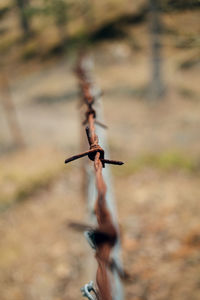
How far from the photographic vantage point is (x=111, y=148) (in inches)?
468

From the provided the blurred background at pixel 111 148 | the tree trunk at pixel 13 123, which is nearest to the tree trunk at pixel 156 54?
the blurred background at pixel 111 148

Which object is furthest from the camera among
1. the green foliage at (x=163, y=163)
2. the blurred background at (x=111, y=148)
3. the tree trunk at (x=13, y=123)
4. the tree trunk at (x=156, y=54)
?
the tree trunk at (x=13, y=123)

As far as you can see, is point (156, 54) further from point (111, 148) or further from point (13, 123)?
point (13, 123)

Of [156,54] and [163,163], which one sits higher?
[156,54]

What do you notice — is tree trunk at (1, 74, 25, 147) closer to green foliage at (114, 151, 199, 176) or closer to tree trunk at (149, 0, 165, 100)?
green foliage at (114, 151, 199, 176)

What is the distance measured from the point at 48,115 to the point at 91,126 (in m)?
14.8

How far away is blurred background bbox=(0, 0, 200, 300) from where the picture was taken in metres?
5.88

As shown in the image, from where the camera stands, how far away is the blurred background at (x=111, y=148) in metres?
5.88

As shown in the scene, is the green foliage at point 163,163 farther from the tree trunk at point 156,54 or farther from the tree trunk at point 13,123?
the tree trunk at point 13,123

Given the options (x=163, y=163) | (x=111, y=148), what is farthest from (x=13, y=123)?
(x=163, y=163)

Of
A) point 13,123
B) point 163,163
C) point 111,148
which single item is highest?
point 13,123

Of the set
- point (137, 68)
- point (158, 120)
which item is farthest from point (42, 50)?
point (158, 120)

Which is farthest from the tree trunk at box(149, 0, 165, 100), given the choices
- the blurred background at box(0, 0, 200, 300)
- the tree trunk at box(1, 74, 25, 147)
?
the tree trunk at box(1, 74, 25, 147)

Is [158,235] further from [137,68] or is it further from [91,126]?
[137,68]
